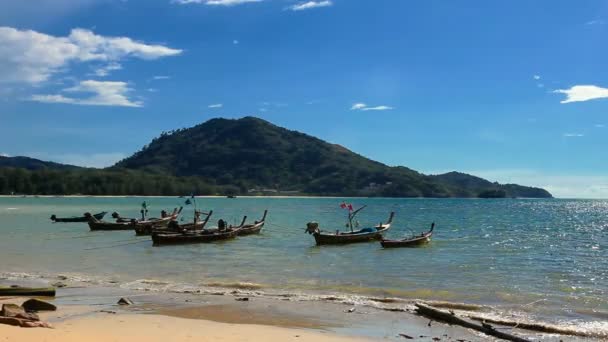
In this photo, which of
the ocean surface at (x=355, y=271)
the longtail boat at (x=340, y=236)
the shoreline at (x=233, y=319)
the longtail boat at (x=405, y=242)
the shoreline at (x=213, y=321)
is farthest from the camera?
the longtail boat at (x=340, y=236)

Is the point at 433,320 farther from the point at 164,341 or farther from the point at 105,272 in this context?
the point at 105,272

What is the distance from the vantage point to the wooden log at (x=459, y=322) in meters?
12.3

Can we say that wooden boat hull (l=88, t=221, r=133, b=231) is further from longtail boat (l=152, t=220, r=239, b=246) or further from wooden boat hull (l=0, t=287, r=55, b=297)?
wooden boat hull (l=0, t=287, r=55, b=297)

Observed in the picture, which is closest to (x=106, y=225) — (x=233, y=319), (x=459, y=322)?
(x=233, y=319)

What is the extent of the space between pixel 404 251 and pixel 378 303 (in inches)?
696

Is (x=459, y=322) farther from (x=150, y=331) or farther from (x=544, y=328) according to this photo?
(x=150, y=331)

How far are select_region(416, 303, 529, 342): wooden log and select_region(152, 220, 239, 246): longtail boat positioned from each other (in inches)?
966

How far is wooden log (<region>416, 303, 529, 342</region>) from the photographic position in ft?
40.4

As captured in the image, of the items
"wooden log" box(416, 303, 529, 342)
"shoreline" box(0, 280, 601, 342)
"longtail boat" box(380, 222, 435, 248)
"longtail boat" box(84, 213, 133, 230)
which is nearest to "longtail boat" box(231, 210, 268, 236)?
"longtail boat" box(84, 213, 133, 230)

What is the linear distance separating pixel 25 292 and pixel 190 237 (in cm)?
2120

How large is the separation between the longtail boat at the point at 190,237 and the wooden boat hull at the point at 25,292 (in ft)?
65.7

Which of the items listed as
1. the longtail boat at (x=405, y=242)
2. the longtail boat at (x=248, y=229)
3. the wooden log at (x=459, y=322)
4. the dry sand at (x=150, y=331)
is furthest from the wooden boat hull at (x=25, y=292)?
the longtail boat at (x=248, y=229)

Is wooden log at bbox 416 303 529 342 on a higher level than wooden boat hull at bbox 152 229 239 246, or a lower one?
lower

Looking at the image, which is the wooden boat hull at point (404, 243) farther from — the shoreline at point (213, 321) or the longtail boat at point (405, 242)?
the shoreline at point (213, 321)
